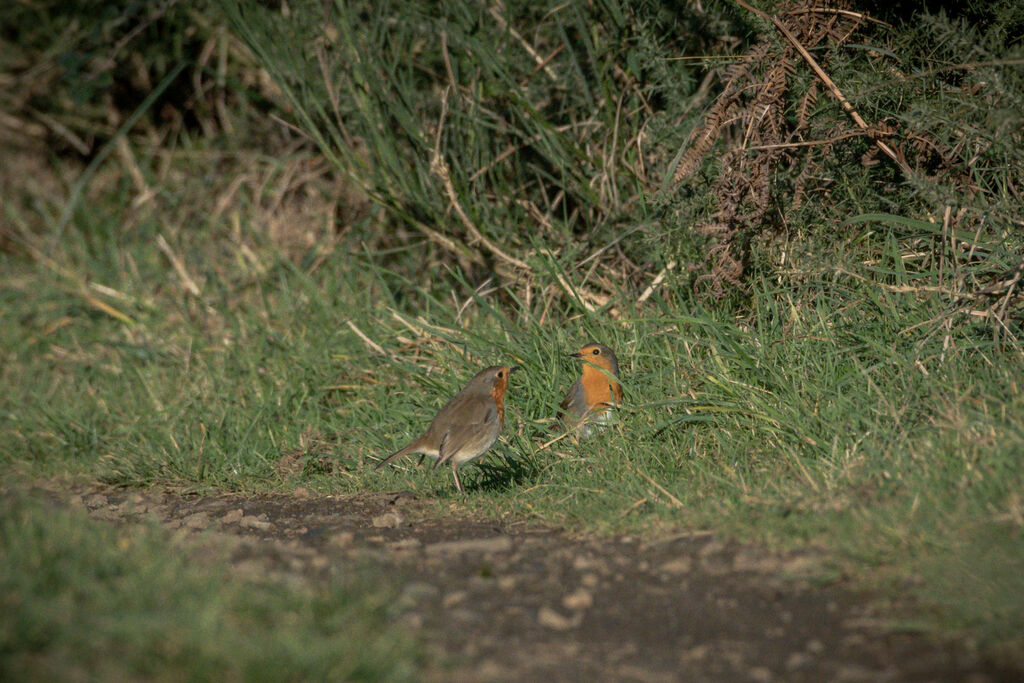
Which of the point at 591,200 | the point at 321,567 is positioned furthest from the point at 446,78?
the point at 321,567

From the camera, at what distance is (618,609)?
315 cm

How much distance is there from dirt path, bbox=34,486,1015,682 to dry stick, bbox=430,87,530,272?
294cm

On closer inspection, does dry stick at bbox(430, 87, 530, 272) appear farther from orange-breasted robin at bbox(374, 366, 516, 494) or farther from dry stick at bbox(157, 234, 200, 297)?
dry stick at bbox(157, 234, 200, 297)

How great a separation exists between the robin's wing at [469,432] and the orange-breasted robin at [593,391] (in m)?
0.51

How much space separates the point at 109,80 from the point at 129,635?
847cm

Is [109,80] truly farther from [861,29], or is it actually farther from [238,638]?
[238,638]

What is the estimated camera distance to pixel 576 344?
6.13 m

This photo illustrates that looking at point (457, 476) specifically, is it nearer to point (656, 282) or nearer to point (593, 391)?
point (593, 391)

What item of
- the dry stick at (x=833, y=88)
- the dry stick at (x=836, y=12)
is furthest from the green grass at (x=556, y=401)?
the dry stick at (x=836, y=12)

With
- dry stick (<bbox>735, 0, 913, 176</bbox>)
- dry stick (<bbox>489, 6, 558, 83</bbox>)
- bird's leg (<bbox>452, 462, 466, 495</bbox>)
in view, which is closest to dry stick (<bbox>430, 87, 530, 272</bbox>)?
dry stick (<bbox>489, 6, 558, 83</bbox>)

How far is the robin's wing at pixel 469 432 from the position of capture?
16.1 feet

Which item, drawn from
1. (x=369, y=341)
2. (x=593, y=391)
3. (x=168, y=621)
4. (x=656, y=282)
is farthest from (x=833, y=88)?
(x=168, y=621)

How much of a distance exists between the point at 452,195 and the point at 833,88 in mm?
2746

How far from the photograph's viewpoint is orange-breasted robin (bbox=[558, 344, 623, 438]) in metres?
5.29
